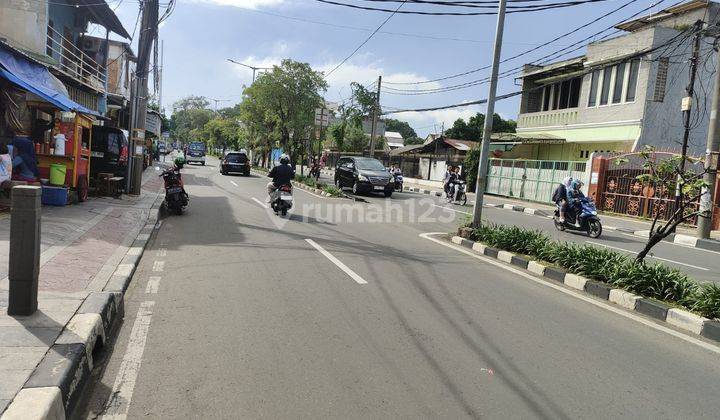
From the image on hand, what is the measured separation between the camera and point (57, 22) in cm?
1864

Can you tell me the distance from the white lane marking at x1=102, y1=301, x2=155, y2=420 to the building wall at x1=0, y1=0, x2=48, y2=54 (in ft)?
46.2

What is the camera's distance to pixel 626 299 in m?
6.59

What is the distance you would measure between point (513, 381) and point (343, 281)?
3.13m

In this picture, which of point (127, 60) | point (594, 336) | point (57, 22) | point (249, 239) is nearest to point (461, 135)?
point (127, 60)

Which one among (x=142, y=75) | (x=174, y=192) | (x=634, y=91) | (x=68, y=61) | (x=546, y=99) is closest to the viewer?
(x=174, y=192)

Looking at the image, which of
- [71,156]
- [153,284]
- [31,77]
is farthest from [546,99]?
[153,284]

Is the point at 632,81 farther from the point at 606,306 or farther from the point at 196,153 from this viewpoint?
the point at 196,153

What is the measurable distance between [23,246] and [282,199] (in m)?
8.98

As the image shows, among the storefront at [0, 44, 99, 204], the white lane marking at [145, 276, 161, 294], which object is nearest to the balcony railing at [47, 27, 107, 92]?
the storefront at [0, 44, 99, 204]

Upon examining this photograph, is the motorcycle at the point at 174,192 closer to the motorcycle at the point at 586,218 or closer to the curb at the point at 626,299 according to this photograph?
the curb at the point at 626,299

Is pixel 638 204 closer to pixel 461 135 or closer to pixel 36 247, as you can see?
pixel 36 247

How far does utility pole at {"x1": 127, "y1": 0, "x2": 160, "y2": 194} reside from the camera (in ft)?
49.3

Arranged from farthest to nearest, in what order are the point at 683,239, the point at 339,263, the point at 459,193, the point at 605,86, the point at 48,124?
the point at 605,86
the point at 459,193
the point at 683,239
the point at 48,124
the point at 339,263

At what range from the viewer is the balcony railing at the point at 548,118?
2709 cm
